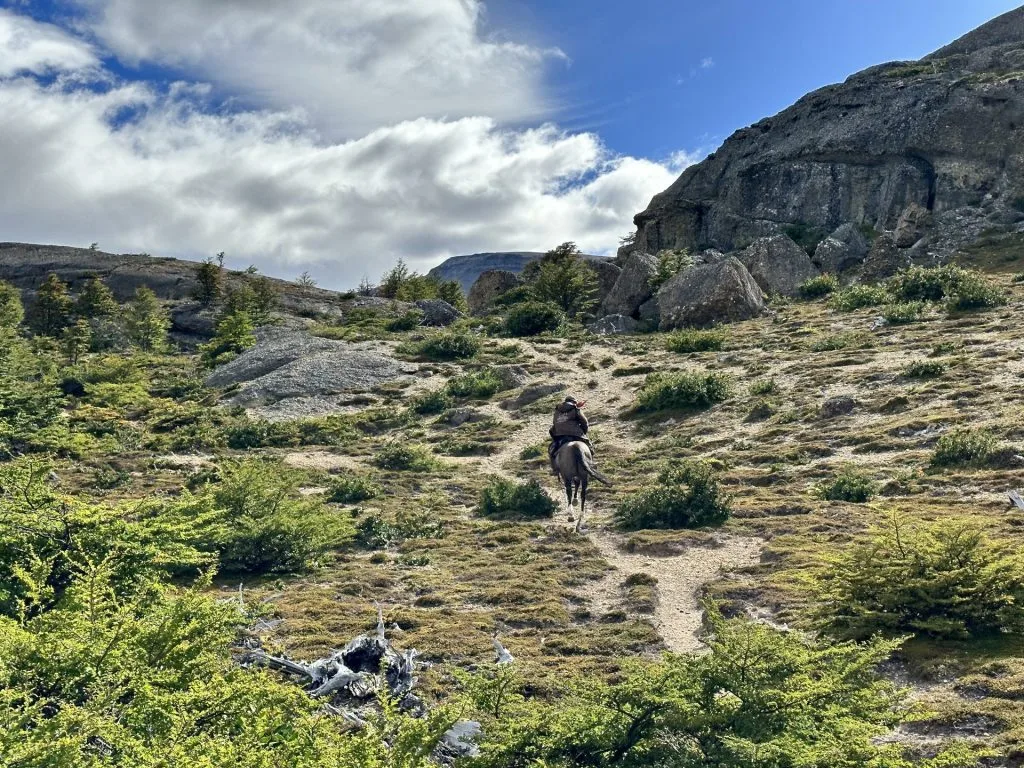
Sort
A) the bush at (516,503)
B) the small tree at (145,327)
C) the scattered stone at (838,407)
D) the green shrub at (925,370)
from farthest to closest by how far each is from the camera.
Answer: the small tree at (145,327), the green shrub at (925,370), the scattered stone at (838,407), the bush at (516,503)

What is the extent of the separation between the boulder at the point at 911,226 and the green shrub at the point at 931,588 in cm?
5248

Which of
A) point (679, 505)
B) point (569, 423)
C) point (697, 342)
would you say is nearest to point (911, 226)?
point (697, 342)

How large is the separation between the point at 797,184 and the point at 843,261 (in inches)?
624

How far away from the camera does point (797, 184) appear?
70.1 m

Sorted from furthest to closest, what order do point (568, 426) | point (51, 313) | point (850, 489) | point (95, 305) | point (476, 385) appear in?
point (95, 305) → point (51, 313) → point (476, 385) → point (568, 426) → point (850, 489)

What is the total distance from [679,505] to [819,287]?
36.9 m

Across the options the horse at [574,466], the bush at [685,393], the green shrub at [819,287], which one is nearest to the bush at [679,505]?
the horse at [574,466]

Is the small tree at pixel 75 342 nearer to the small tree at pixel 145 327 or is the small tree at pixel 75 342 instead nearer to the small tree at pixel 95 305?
the small tree at pixel 145 327

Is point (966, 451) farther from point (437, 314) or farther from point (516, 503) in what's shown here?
point (437, 314)

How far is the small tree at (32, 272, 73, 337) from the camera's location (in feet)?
199

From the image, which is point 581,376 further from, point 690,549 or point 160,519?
point 160,519

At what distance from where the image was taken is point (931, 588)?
10602mm

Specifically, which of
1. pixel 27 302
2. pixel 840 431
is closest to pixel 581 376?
pixel 840 431

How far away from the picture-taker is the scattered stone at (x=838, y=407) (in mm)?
26281
